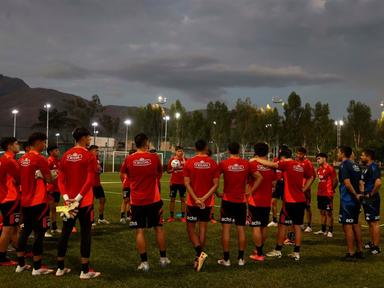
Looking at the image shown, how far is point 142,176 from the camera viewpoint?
7547 mm

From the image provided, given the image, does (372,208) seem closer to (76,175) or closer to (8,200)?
(76,175)

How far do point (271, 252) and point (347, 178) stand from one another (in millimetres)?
2319

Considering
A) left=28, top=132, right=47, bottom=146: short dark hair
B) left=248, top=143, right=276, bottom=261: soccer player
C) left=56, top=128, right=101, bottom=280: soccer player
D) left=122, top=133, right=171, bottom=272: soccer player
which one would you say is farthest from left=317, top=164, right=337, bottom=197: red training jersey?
left=28, top=132, right=47, bottom=146: short dark hair

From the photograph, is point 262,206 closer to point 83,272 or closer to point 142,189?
point 142,189

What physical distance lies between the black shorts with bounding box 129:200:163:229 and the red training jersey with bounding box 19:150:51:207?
1668 millimetres

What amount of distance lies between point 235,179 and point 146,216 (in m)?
1.87

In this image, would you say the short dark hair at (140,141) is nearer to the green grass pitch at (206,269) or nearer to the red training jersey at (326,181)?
the green grass pitch at (206,269)

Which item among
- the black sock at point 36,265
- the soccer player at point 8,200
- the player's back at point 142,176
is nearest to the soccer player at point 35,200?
the black sock at point 36,265

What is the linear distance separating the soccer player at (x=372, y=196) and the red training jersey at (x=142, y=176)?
4988 mm

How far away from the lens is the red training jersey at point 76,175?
694 centimetres

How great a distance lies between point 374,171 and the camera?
9547 millimetres

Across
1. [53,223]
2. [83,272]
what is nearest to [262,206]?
[83,272]

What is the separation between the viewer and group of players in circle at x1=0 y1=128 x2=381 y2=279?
7.04 meters

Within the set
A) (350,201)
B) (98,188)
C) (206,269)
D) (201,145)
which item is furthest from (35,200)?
(350,201)
